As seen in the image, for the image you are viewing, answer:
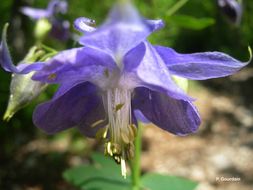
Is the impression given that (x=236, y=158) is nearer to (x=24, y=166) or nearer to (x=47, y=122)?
(x=24, y=166)

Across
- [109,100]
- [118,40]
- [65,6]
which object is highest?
[118,40]

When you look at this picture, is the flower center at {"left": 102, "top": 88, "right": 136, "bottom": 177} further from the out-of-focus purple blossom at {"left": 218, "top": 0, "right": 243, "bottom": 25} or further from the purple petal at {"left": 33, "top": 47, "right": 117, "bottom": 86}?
the out-of-focus purple blossom at {"left": 218, "top": 0, "right": 243, "bottom": 25}

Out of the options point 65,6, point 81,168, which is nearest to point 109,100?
point 81,168

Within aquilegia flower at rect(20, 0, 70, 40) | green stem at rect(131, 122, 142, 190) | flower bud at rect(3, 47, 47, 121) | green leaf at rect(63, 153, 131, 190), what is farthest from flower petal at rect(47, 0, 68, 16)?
flower bud at rect(3, 47, 47, 121)

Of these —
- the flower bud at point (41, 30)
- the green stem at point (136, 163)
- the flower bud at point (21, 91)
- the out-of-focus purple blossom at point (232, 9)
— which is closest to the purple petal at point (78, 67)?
the flower bud at point (21, 91)

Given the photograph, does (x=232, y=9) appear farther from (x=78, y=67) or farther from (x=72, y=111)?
(x=78, y=67)
